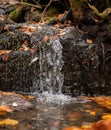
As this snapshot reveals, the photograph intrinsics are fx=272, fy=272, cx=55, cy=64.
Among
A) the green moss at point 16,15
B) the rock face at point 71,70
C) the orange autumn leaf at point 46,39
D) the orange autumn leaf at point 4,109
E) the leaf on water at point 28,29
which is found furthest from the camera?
the green moss at point 16,15

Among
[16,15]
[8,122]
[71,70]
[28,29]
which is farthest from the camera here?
[16,15]

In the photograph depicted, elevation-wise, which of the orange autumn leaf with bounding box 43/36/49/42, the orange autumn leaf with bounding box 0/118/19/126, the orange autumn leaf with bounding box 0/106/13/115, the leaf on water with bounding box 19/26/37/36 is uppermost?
the leaf on water with bounding box 19/26/37/36

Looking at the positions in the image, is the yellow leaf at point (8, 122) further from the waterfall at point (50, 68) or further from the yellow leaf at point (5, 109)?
the waterfall at point (50, 68)

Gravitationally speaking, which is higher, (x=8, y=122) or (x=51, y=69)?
(x=51, y=69)

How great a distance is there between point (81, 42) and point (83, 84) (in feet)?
3.08

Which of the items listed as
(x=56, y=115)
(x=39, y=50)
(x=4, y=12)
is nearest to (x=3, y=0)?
(x=4, y=12)

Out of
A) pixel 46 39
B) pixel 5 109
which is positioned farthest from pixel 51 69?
pixel 5 109

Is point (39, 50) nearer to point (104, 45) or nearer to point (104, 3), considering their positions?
point (104, 45)

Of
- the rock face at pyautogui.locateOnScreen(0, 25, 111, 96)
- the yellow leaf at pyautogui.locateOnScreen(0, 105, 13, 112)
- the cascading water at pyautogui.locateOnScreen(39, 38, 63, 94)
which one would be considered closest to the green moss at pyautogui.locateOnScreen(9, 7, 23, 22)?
the rock face at pyautogui.locateOnScreen(0, 25, 111, 96)

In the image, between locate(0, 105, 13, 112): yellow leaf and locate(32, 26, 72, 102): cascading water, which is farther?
locate(32, 26, 72, 102): cascading water

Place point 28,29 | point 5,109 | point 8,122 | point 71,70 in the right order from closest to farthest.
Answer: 1. point 8,122
2. point 5,109
3. point 71,70
4. point 28,29

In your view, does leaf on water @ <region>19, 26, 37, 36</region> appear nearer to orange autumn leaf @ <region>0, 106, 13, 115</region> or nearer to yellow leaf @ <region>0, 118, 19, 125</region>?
orange autumn leaf @ <region>0, 106, 13, 115</region>

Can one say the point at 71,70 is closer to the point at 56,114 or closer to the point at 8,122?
the point at 56,114

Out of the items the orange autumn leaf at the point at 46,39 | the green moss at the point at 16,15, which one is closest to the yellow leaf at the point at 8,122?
the orange autumn leaf at the point at 46,39
